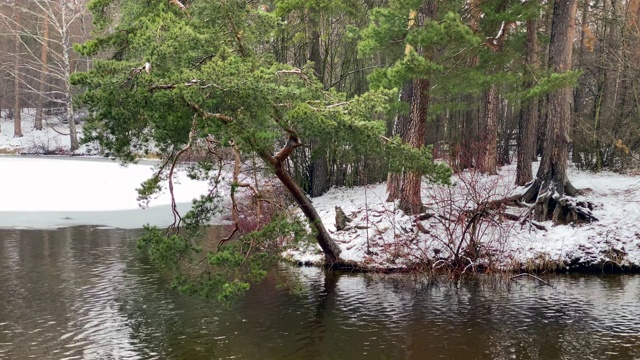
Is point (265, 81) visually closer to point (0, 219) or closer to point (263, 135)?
point (263, 135)

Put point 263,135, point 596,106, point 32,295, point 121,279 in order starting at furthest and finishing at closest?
point 596,106
point 121,279
point 32,295
point 263,135

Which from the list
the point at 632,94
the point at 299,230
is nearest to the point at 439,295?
the point at 299,230

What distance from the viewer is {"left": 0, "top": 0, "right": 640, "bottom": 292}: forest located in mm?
9266

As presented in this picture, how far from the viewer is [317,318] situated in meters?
11.3

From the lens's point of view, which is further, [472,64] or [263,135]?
[472,64]

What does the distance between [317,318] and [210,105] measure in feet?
15.2

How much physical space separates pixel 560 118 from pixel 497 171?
5103mm

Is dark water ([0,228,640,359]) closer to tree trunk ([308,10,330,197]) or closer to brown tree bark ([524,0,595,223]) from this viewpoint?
brown tree bark ([524,0,595,223])

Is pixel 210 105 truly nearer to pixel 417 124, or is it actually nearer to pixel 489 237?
pixel 417 124

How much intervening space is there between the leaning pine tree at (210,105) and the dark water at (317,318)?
1053mm

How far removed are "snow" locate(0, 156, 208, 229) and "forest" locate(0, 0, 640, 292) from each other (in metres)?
5.87

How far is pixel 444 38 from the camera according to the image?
14070mm

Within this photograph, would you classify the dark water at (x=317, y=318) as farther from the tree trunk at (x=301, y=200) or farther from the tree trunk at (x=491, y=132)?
the tree trunk at (x=491, y=132)

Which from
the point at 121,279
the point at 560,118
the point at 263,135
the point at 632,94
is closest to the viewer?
the point at 263,135
